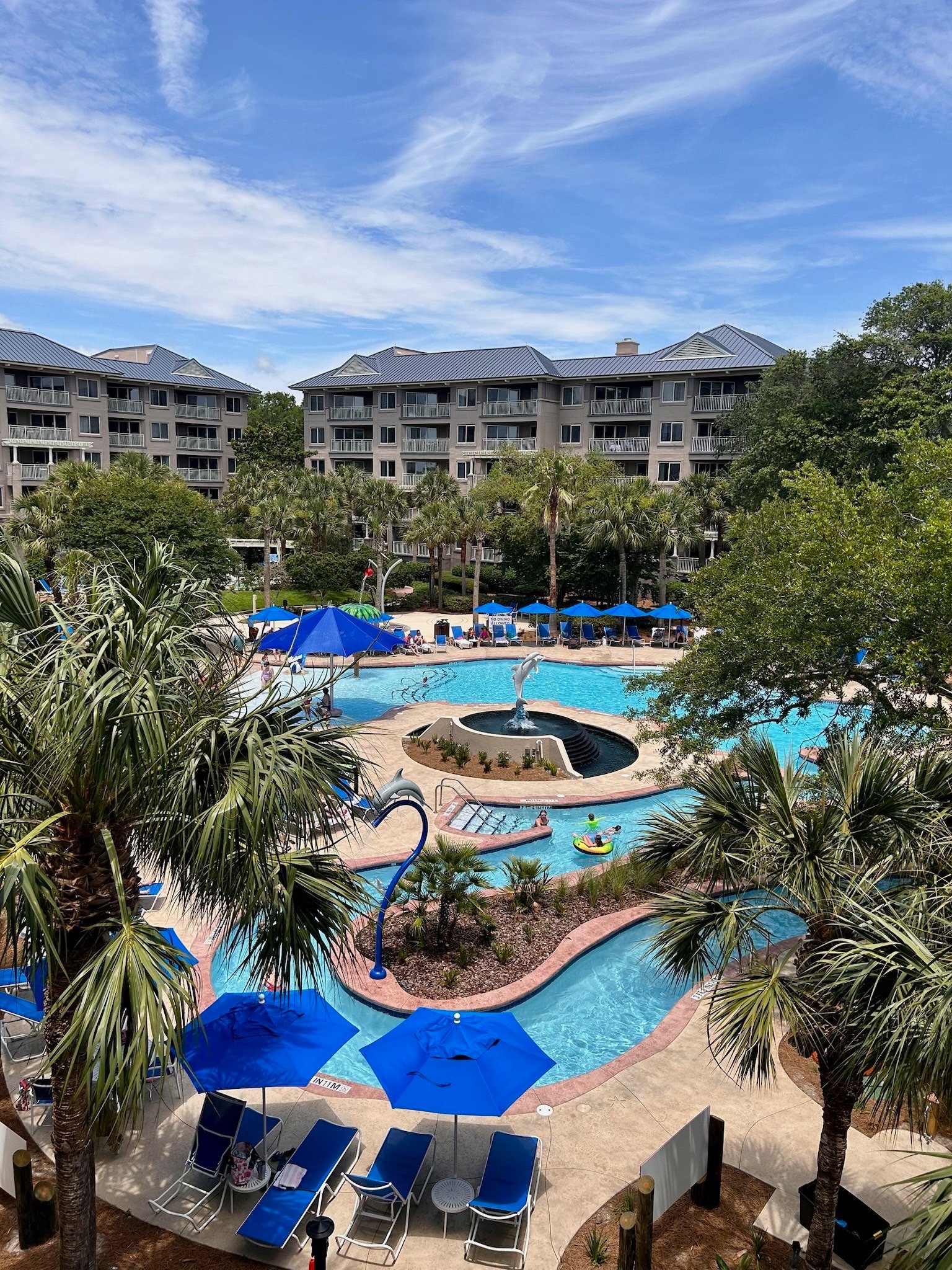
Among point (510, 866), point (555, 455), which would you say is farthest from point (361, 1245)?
point (555, 455)

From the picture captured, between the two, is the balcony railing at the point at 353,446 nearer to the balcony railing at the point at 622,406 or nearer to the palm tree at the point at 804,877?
the balcony railing at the point at 622,406

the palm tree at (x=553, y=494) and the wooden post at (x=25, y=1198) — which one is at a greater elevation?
the palm tree at (x=553, y=494)

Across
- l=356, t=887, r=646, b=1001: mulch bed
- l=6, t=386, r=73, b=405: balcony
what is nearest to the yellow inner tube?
l=356, t=887, r=646, b=1001: mulch bed

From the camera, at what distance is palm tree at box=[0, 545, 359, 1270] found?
242 inches

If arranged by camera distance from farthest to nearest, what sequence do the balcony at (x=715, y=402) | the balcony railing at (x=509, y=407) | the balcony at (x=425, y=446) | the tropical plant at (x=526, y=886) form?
the balcony at (x=425, y=446), the balcony railing at (x=509, y=407), the balcony at (x=715, y=402), the tropical plant at (x=526, y=886)

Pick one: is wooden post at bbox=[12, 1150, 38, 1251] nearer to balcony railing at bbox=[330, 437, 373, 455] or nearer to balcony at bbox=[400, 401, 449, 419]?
balcony at bbox=[400, 401, 449, 419]

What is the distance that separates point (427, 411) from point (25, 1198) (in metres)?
60.4

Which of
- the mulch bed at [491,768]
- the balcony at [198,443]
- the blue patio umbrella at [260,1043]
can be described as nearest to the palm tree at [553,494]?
the mulch bed at [491,768]

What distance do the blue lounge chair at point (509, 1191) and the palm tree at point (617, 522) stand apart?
36412 mm

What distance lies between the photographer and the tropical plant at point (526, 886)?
52.5 feet

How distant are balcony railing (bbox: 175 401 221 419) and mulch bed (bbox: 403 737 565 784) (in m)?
54.8

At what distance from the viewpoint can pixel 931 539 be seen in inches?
475

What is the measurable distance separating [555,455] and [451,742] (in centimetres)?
2065

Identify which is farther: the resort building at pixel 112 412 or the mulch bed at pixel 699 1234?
the resort building at pixel 112 412
